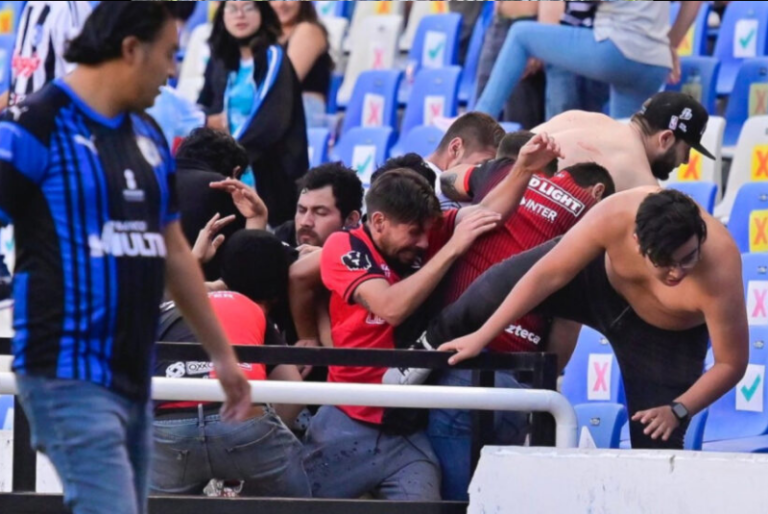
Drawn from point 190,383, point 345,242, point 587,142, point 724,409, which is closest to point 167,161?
point 190,383

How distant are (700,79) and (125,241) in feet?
19.4

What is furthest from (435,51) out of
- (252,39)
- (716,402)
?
(716,402)

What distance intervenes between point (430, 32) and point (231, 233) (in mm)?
5064

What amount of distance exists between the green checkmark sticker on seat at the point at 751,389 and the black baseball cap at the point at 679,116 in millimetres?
838

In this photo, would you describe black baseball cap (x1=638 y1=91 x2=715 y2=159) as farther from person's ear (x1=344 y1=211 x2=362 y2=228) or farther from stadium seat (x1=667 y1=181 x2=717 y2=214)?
stadium seat (x1=667 y1=181 x2=717 y2=214)

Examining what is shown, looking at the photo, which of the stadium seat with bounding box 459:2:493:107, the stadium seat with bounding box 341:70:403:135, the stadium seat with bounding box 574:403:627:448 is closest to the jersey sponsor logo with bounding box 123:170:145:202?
the stadium seat with bounding box 574:403:627:448

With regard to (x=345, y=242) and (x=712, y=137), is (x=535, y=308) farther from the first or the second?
(x=712, y=137)

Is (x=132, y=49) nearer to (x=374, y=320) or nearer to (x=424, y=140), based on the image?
(x=374, y=320)


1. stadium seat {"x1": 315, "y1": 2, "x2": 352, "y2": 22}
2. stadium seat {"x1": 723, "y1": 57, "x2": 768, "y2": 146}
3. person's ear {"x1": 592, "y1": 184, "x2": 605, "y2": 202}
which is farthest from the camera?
stadium seat {"x1": 315, "y1": 2, "x2": 352, "y2": 22}

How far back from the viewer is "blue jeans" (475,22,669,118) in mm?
7875

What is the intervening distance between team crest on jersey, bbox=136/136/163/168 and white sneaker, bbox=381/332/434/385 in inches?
61.3

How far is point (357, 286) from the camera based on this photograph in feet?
15.7

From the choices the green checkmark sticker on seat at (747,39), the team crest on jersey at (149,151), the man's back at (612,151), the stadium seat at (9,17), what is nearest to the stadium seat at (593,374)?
the man's back at (612,151)

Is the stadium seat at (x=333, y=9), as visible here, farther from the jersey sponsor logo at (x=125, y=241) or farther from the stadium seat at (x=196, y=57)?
the jersey sponsor logo at (x=125, y=241)
